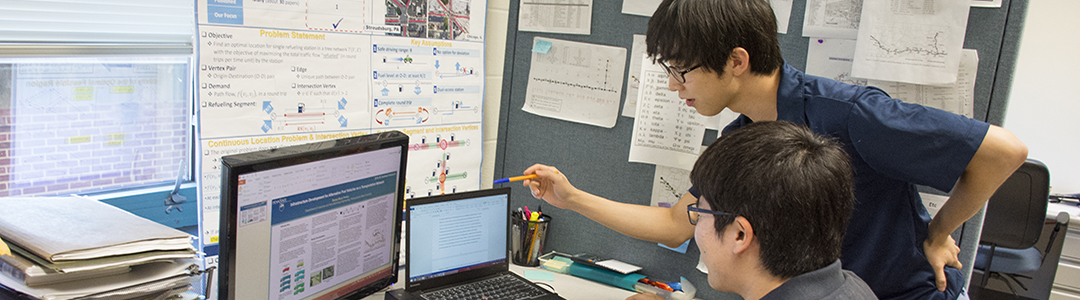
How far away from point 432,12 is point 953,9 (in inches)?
48.1

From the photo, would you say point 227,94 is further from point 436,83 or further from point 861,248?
point 861,248

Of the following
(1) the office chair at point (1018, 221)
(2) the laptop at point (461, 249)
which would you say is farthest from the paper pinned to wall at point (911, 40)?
(1) the office chair at point (1018, 221)

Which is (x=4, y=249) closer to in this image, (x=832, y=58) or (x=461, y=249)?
(x=461, y=249)

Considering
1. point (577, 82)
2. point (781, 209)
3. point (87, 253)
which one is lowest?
point (87, 253)

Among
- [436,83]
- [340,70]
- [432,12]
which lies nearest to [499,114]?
[436,83]

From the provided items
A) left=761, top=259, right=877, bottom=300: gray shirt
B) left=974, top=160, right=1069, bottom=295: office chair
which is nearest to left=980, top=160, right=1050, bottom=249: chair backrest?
left=974, top=160, right=1069, bottom=295: office chair

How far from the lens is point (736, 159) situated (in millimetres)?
866

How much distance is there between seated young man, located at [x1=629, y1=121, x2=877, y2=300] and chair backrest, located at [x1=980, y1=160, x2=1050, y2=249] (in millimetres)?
2180

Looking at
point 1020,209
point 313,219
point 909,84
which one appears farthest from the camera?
point 1020,209

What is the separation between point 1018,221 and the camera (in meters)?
2.71

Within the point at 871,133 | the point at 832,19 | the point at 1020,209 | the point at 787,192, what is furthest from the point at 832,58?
the point at 1020,209

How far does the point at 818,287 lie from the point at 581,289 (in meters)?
0.80

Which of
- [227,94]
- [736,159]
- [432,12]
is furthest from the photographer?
[432,12]

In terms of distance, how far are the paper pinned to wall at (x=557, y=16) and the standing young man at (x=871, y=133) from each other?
488 mm
